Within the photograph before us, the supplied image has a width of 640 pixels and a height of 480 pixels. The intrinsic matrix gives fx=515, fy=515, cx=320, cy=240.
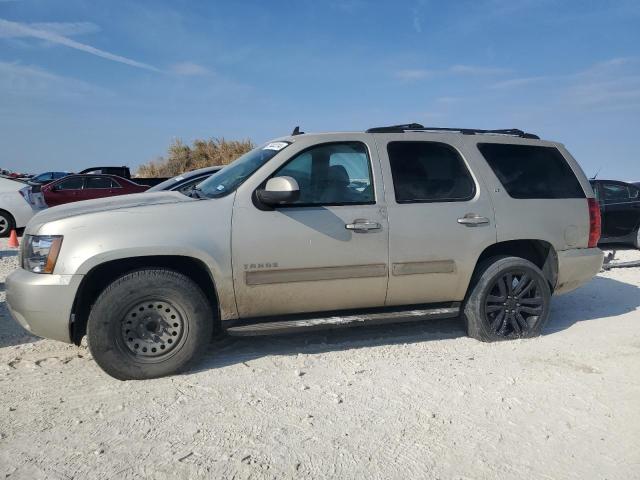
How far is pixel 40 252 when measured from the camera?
12.2ft

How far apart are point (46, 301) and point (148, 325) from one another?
713 millimetres

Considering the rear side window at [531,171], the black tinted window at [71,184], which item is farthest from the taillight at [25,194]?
the rear side window at [531,171]

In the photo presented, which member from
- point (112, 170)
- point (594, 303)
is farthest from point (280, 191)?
point (112, 170)

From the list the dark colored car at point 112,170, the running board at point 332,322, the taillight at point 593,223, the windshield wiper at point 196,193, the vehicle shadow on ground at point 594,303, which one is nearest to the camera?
the running board at point 332,322

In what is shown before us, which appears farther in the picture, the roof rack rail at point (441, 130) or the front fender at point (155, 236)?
the roof rack rail at point (441, 130)

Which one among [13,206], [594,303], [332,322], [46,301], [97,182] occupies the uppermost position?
[97,182]

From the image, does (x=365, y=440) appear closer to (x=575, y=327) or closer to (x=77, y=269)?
(x=77, y=269)

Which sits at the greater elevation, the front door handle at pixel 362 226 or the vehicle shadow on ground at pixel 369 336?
the front door handle at pixel 362 226

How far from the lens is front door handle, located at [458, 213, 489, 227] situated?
4500 mm

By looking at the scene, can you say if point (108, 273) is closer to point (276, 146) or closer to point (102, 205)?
point (102, 205)

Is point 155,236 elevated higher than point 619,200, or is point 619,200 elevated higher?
point 619,200

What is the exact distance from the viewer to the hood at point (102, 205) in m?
3.79

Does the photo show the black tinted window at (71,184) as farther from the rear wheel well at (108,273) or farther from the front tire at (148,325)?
the front tire at (148,325)

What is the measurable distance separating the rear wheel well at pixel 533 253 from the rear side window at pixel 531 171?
0.47 m
